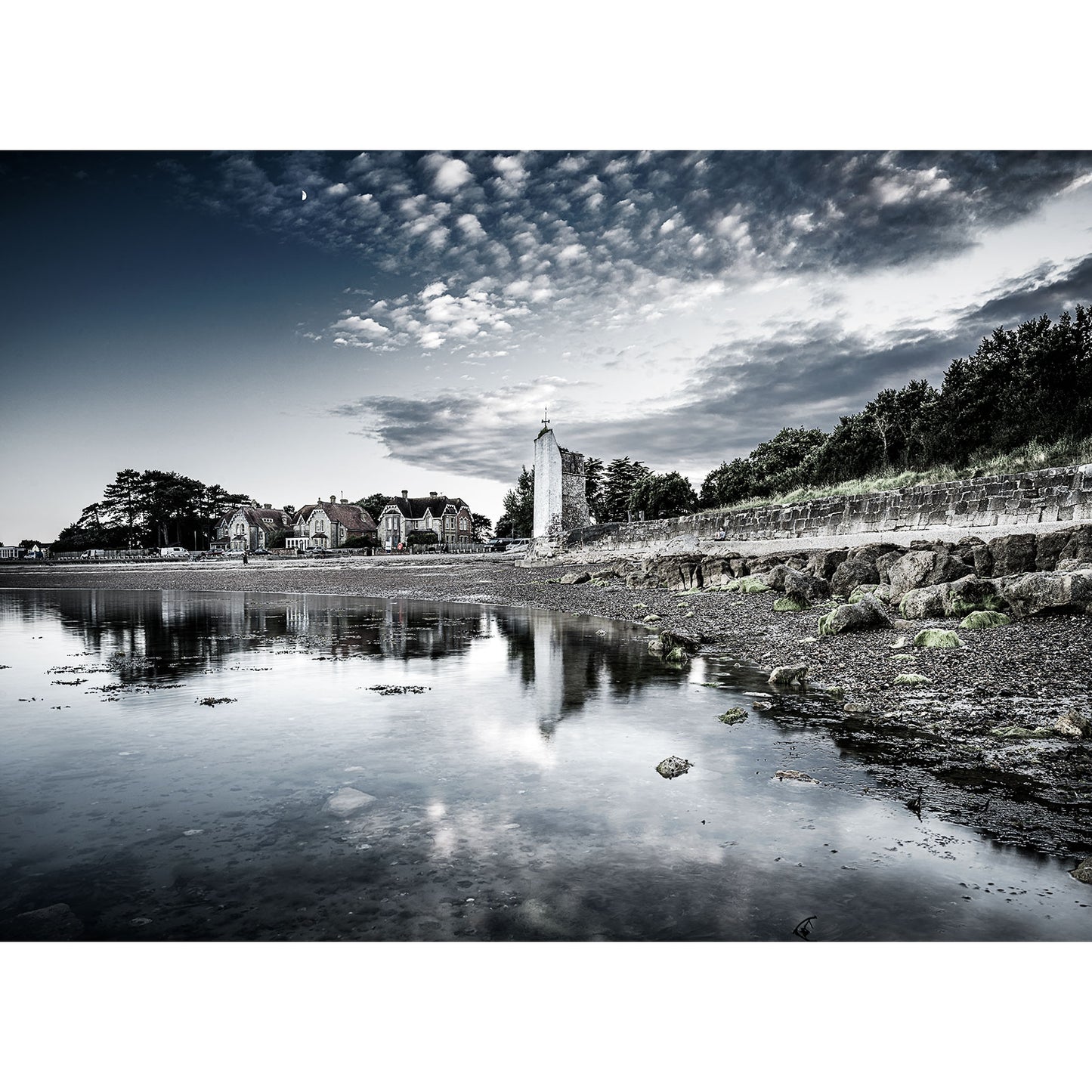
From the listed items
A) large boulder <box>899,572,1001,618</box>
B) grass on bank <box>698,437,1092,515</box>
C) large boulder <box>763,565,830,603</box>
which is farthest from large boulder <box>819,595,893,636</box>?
grass on bank <box>698,437,1092,515</box>

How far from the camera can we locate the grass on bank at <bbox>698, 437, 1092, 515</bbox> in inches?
402

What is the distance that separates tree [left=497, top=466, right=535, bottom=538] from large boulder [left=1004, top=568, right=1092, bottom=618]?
4328 cm

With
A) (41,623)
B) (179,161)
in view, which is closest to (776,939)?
(179,161)

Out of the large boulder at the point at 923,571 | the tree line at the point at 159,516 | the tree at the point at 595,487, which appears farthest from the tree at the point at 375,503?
the large boulder at the point at 923,571

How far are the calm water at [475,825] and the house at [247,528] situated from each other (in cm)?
5110

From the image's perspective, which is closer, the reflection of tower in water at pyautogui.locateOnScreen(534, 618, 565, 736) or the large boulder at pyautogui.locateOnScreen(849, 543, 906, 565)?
the reflection of tower in water at pyautogui.locateOnScreen(534, 618, 565, 736)

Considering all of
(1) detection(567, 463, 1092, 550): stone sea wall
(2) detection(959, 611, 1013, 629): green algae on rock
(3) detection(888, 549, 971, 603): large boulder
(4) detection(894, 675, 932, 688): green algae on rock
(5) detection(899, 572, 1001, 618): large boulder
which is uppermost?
(1) detection(567, 463, 1092, 550): stone sea wall

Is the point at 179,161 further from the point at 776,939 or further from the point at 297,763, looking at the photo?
the point at 776,939

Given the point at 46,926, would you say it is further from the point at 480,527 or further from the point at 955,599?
the point at 480,527

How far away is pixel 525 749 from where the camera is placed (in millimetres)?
4562

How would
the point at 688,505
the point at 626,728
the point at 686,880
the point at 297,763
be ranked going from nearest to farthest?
1. the point at 686,880
2. the point at 297,763
3. the point at 626,728
4. the point at 688,505

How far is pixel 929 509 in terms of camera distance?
11500 mm

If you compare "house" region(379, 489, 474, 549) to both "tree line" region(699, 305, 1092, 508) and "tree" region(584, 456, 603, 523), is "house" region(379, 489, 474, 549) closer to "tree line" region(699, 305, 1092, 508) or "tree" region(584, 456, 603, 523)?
"tree" region(584, 456, 603, 523)

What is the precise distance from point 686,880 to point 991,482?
10231 mm
